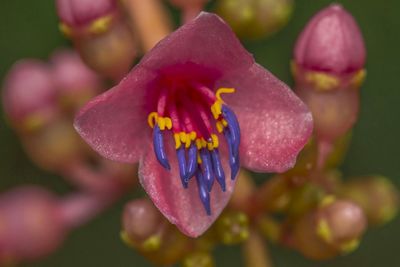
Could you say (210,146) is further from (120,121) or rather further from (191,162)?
(120,121)

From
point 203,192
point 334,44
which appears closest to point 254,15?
point 334,44

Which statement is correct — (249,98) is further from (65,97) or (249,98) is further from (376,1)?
(376,1)

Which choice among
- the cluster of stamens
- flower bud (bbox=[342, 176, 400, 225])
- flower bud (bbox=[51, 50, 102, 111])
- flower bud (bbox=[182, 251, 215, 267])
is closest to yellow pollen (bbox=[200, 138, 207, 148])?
the cluster of stamens

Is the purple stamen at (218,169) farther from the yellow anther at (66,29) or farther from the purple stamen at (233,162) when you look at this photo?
the yellow anther at (66,29)

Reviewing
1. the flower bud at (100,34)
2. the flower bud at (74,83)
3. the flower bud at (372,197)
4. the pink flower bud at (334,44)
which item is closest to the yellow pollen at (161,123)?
the flower bud at (100,34)

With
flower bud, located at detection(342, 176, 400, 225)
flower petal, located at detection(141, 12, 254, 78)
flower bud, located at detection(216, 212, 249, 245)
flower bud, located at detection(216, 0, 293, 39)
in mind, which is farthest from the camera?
flower bud, located at detection(342, 176, 400, 225)

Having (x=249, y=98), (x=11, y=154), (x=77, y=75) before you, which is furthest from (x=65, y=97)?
(x=249, y=98)

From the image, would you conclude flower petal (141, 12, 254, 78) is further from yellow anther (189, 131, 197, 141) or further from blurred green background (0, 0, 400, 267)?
blurred green background (0, 0, 400, 267)
